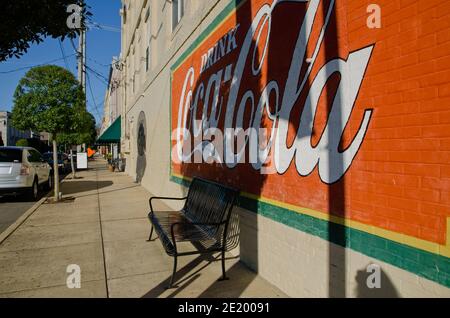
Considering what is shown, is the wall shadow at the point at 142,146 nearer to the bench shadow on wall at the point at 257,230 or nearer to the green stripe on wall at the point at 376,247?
the bench shadow on wall at the point at 257,230

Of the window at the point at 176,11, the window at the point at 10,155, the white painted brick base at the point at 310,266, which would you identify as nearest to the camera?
the white painted brick base at the point at 310,266

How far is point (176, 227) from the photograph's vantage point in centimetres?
510

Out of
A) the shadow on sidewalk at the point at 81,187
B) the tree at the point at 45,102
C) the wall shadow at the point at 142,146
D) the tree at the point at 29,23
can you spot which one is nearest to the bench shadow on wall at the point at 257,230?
the tree at the point at 29,23

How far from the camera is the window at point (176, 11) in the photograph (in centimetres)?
957

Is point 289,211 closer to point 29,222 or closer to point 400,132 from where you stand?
point 400,132

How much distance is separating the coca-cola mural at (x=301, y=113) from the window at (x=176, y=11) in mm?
3550

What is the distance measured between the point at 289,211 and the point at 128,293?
6.50ft

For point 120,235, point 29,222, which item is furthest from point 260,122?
point 29,222

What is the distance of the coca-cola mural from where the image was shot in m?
2.84

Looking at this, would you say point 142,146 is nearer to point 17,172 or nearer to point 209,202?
point 17,172

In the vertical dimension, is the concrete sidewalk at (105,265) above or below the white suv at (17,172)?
below

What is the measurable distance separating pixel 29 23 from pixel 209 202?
3.40 meters

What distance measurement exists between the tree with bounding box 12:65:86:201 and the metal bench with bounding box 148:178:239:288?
21.6 feet

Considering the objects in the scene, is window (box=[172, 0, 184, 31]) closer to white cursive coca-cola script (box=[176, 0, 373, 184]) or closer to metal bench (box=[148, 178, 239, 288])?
white cursive coca-cola script (box=[176, 0, 373, 184])
